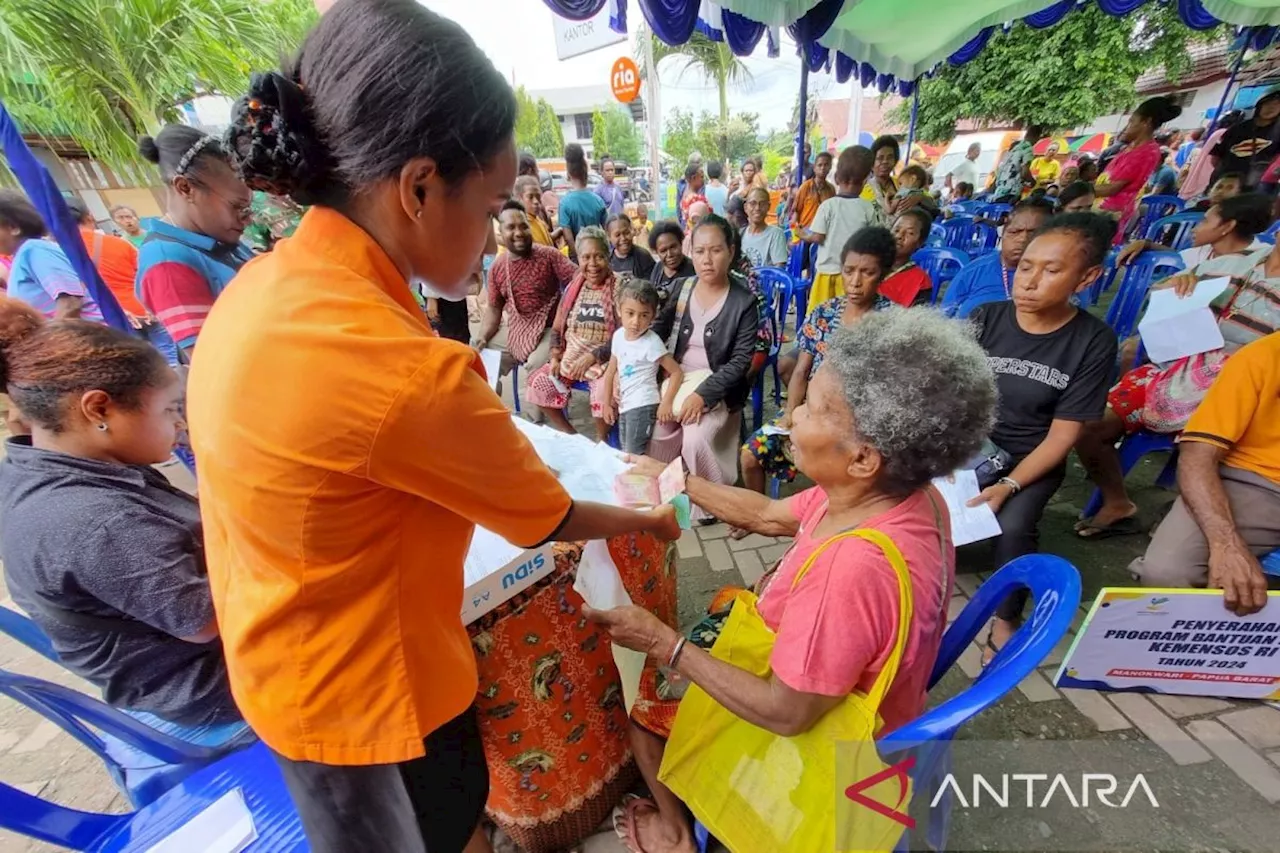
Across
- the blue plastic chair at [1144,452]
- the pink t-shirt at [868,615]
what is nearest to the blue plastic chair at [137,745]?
the pink t-shirt at [868,615]

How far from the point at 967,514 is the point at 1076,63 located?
1609 cm

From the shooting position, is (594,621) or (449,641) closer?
(449,641)

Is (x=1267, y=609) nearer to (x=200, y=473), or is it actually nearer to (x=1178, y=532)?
(x=1178, y=532)

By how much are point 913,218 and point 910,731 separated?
4161 millimetres

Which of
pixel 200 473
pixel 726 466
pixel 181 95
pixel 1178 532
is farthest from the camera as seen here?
pixel 181 95

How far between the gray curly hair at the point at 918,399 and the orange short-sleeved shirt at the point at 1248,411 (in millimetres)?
1481

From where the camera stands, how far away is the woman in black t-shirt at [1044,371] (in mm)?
2230

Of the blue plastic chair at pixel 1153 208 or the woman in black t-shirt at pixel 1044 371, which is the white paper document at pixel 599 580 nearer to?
the woman in black t-shirt at pixel 1044 371

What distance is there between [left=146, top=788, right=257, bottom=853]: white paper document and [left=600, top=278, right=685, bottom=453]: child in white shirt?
2.42 metres

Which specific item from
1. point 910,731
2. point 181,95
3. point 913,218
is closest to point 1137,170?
point 913,218

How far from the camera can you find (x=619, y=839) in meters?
1.76

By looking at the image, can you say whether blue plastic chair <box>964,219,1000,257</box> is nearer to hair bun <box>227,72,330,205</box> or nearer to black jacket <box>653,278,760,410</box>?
black jacket <box>653,278,760,410</box>

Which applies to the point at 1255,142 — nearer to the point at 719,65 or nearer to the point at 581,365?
the point at 581,365

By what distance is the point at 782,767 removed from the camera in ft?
4.06
